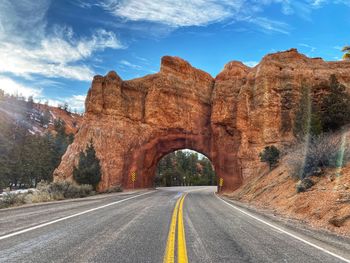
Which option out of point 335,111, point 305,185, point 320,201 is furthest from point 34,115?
point 320,201

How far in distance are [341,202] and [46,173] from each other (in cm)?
6181

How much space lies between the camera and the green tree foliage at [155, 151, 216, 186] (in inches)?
3232

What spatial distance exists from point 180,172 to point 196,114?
4428 cm

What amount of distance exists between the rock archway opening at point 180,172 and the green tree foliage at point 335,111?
5170 cm

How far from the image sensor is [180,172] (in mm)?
88125

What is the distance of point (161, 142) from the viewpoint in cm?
4841

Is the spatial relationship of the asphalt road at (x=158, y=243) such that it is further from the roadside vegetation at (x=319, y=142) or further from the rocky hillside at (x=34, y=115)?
the rocky hillside at (x=34, y=115)

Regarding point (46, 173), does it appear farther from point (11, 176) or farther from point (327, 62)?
point (327, 62)

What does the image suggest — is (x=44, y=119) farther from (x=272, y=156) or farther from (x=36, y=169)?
(x=272, y=156)

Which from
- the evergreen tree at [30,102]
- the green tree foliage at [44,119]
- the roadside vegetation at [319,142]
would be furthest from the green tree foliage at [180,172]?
the evergreen tree at [30,102]

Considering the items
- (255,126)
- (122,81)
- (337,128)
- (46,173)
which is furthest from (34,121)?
(337,128)

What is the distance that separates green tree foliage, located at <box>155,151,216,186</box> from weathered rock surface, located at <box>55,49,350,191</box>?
1228 inches

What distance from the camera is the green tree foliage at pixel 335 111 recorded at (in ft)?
77.2

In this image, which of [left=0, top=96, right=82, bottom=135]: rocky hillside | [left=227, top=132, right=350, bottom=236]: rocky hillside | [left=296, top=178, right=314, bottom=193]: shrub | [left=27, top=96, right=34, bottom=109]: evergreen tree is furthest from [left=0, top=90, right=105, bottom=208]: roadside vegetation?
[left=27, top=96, right=34, bottom=109]: evergreen tree
